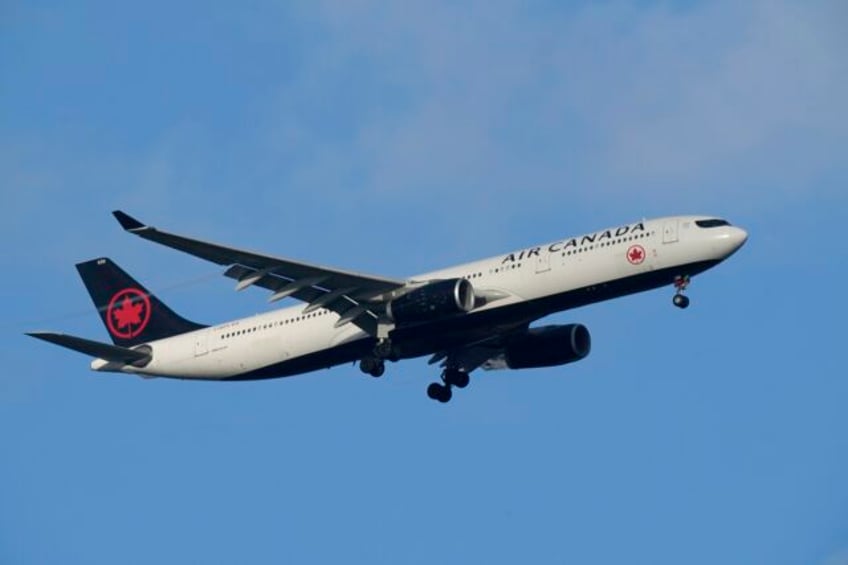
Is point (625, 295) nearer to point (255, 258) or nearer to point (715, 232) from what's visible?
point (715, 232)

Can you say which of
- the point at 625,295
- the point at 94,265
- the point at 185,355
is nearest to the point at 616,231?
the point at 625,295

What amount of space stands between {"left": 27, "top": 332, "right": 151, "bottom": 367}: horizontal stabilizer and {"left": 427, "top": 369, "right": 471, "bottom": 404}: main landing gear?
10.7 m

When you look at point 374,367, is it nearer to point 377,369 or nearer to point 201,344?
point 377,369

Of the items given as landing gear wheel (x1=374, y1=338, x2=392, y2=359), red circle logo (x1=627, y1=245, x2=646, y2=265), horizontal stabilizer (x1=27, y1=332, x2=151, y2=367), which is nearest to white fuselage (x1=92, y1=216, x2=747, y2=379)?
red circle logo (x1=627, y1=245, x2=646, y2=265)

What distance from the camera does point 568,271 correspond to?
58469 mm

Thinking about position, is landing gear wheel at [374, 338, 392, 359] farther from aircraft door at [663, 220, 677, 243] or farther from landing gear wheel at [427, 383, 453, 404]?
aircraft door at [663, 220, 677, 243]

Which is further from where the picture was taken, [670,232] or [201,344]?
[201,344]

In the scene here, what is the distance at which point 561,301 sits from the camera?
59000mm

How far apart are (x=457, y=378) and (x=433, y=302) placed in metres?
8.32

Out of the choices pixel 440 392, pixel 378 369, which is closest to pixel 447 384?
pixel 440 392

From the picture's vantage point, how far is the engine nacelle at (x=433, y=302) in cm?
5844

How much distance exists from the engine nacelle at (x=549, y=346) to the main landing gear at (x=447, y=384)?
1.94 m

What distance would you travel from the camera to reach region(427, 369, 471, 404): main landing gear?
6638cm

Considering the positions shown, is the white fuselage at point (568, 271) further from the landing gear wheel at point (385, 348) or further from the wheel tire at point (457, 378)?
the wheel tire at point (457, 378)
